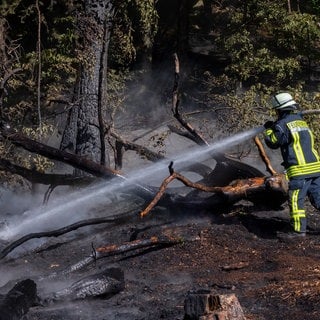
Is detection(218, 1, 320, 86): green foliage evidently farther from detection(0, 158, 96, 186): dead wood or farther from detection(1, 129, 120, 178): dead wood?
detection(1, 129, 120, 178): dead wood

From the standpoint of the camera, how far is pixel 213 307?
13.8ft

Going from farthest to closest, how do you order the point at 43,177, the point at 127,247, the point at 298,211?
the point at 43,177 < the point at 298,211 < the point at 127,247

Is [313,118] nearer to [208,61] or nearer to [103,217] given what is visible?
[103,217]

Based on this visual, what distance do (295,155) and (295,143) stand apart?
0.13 metres

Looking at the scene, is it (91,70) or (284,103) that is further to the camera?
(91,70)

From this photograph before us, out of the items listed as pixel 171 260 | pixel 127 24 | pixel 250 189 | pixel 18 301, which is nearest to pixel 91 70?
pixel 127 24

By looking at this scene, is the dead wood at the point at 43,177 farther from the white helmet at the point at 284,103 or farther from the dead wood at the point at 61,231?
the white helmet at the point at 284,103

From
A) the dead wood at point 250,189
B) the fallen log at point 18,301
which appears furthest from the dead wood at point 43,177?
the fallen log at point 18,301

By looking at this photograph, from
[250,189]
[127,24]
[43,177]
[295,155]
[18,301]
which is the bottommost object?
[18,301]

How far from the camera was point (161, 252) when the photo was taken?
23.1 ft

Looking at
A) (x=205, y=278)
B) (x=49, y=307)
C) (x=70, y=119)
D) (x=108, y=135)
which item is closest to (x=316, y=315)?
(x=205, y=278)

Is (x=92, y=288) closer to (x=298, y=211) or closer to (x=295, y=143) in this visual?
(x=298, y=211)

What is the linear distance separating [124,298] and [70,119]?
581cm

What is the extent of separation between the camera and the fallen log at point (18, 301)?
4887 mm
